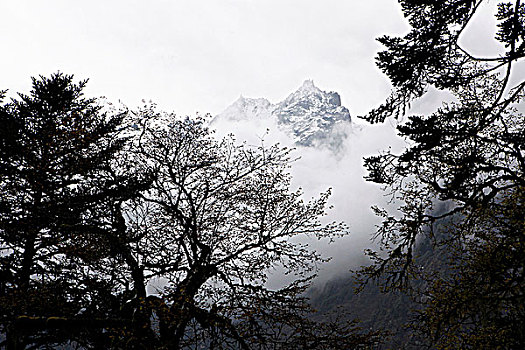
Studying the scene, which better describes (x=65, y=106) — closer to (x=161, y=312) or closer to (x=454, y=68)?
(x=161, y=312)

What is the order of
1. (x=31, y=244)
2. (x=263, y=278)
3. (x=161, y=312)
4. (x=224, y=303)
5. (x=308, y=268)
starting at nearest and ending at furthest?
(x=161, y=312) < (x=224, y=303) < (x=31, y=244) < (x=263, y=278) < (x=308, y=268)

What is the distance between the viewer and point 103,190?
28.1 ft

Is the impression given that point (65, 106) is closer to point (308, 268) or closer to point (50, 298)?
point (50, 298)

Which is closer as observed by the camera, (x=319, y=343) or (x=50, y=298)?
(x=50, y=298)

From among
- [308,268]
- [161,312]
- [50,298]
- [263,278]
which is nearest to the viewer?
[50,298]

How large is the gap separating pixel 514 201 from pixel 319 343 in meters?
7.35

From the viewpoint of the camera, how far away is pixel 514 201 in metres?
9.98

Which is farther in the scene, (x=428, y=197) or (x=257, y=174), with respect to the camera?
(x=257, y=174)

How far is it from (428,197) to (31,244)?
11459 mm

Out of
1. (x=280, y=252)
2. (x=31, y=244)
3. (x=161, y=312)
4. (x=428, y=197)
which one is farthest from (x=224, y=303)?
(x=428, y=197)

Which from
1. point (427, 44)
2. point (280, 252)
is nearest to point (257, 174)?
point (280, 252)

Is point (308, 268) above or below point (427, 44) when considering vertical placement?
below

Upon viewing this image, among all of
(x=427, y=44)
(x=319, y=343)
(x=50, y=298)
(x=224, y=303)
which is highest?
(x=427, y=44)

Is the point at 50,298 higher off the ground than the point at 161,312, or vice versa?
the point at 50,298
